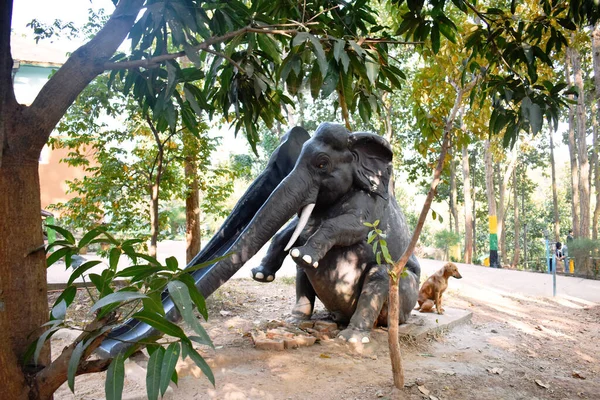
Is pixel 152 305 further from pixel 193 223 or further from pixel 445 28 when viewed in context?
pixel 193 223

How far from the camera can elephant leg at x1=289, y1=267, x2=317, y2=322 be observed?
16.5 feet

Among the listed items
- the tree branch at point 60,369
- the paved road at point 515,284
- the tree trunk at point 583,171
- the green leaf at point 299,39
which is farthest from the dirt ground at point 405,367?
the tree trunk at point 583,171

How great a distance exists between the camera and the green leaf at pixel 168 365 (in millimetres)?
1128

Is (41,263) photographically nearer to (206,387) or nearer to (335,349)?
(206,387)

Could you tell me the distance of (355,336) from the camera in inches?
163

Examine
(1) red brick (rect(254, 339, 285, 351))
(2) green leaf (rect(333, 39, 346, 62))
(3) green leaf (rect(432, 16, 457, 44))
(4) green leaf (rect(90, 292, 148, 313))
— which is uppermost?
(3) green leaf (rect(432, 16, 457, 44))

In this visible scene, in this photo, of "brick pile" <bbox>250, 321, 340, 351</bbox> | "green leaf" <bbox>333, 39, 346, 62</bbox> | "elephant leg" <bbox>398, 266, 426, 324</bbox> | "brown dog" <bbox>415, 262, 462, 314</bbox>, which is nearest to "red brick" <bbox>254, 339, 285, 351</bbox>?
"brick pile" <bbox>250, 321, 340, 351</bbox>

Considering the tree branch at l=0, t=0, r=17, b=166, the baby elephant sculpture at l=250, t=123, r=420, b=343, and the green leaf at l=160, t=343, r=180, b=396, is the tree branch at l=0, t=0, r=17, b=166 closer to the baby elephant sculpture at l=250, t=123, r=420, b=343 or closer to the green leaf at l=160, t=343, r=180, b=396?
the green leaf at l=160, t=343, r=180, b=396

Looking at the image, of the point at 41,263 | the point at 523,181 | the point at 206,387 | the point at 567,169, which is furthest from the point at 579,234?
the point at 567,169

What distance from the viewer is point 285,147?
503 cm

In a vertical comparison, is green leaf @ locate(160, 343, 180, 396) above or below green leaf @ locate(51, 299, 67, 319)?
below

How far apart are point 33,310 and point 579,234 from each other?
705 inches

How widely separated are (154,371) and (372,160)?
12.6 ft

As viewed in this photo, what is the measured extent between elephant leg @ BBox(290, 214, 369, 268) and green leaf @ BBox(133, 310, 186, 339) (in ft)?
9.23
